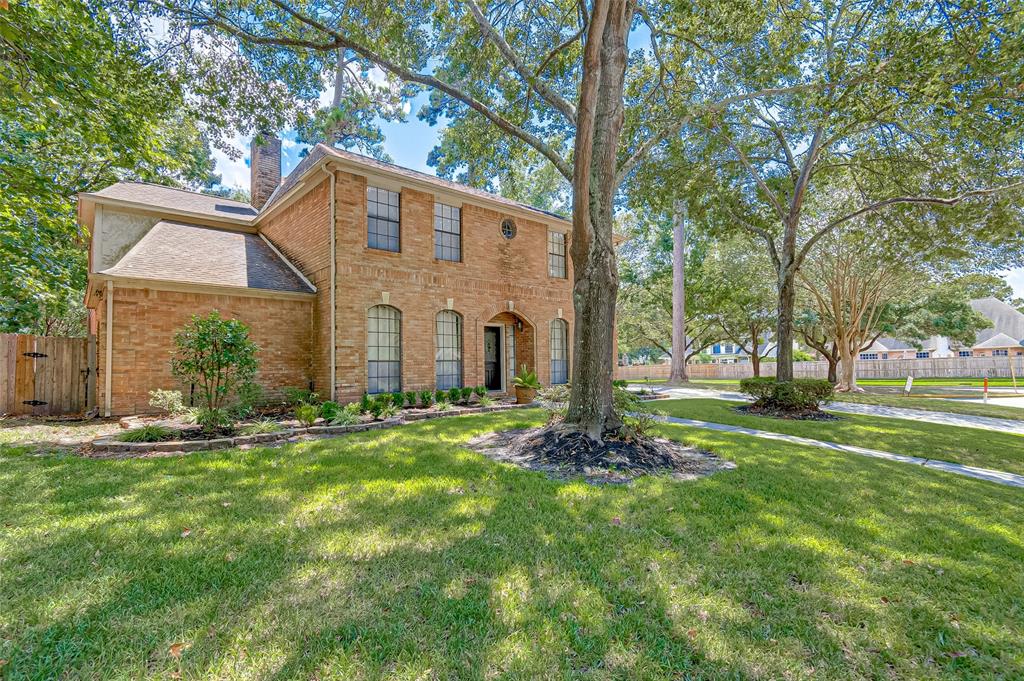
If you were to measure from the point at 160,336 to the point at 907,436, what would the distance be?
16416mm

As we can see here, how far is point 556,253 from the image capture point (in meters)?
15.8

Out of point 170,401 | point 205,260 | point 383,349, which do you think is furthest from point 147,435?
point 205,260

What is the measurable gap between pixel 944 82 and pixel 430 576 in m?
10.8

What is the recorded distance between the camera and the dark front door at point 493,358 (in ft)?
46.4

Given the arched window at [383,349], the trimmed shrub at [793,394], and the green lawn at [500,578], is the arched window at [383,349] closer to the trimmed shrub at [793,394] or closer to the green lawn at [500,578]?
the green lawn at [500,578]

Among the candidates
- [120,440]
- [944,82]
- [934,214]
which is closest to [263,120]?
[120,440]

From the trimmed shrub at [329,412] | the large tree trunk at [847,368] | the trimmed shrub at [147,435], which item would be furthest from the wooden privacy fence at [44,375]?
the large tree trunk at [847,368]

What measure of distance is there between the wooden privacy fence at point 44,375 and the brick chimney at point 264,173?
7260mm

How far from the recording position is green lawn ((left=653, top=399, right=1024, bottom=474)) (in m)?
6.80

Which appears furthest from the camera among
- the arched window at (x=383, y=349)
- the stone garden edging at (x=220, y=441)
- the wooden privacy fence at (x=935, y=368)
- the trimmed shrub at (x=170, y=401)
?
the wooden privacy fence at (x=935, y=368)

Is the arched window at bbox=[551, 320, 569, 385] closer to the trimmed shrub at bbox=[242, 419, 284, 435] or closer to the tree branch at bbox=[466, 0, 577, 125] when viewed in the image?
the tree branch at bbox=[466, 0, 577, 125]

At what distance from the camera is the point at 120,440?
21.7ft

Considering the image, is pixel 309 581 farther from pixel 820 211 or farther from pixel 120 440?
pixel 820 211

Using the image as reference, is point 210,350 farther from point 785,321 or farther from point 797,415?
point 785,321
